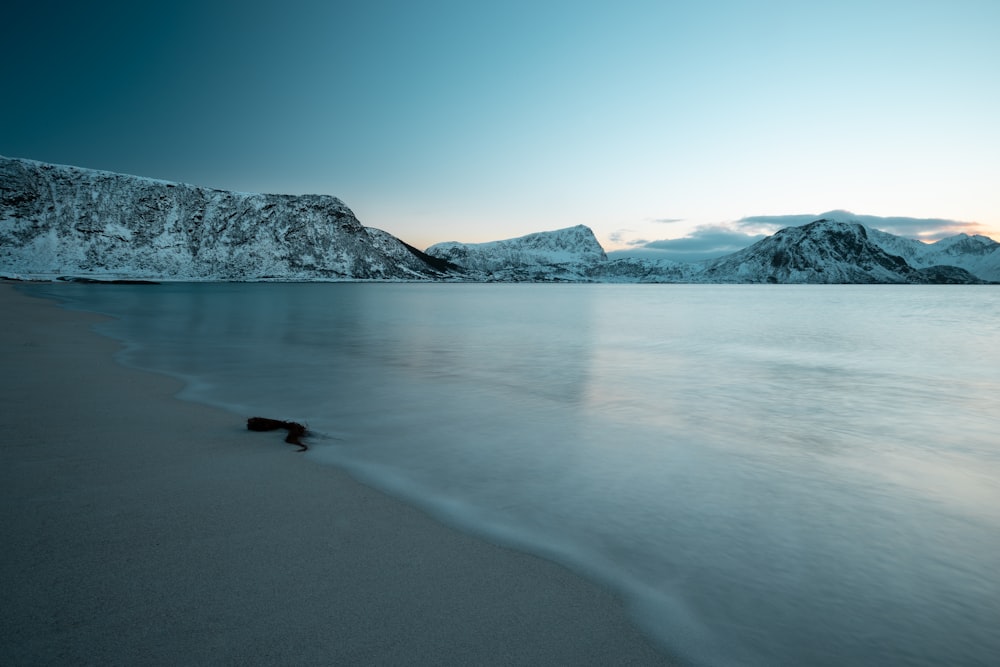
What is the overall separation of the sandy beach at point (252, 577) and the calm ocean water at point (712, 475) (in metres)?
0.48

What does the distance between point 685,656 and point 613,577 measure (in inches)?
33.5

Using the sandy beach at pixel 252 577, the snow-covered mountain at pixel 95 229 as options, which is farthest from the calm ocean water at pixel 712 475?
the snow-covered mountain at pixel 95 229

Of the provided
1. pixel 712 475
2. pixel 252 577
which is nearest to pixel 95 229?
pixel 252 577

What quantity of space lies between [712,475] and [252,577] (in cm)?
472

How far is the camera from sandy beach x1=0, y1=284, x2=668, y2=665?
2.52m

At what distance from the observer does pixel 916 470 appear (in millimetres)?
6461

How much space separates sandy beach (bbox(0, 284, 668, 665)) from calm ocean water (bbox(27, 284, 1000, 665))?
48cm

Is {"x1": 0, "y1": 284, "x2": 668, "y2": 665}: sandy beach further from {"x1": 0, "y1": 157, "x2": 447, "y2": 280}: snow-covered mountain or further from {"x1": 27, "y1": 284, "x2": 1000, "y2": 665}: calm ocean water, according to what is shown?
{"x1": 0, "y1": 157, "x2": 447, "y2": 280}: snow-covered mountain

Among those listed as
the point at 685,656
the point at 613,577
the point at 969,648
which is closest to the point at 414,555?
the point at 613,577

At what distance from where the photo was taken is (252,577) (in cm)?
309

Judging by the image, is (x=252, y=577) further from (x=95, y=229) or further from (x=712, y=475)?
(x=95, y=229)

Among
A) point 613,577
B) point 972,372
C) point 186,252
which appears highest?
point 186,252

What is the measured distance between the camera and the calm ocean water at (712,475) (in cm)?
328

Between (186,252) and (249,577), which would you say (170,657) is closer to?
(249,577)
